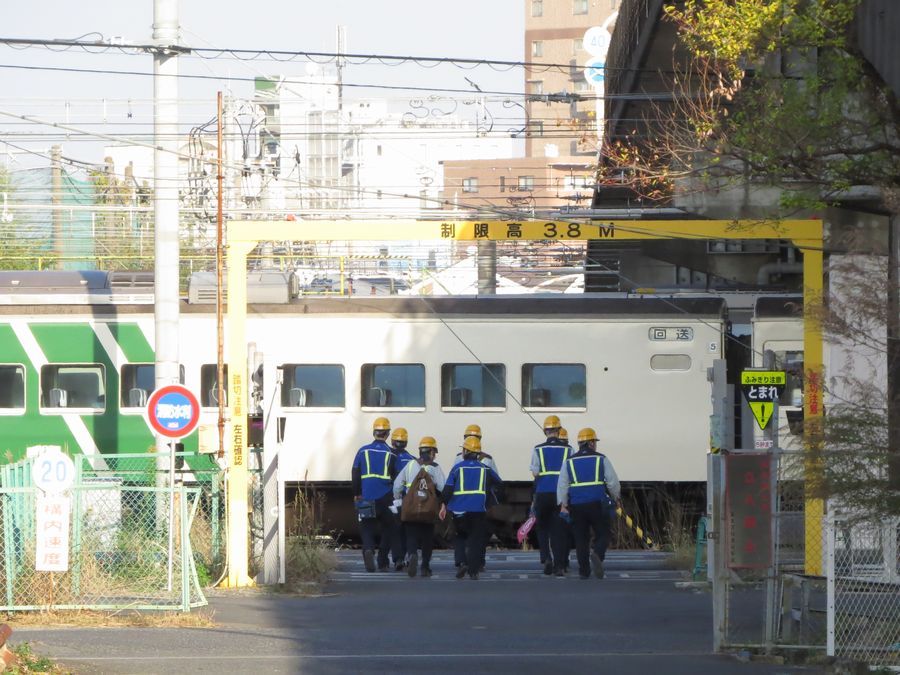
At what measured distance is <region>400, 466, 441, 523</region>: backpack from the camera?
1622 centimetres

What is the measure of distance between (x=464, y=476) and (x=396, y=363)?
14.6 ft

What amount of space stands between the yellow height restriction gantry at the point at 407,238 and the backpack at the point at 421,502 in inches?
78.9

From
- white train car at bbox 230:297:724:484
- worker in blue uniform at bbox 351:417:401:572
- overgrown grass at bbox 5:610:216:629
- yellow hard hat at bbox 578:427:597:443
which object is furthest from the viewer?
white train car at bbox 230:297:724:484

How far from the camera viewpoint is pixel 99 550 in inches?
518

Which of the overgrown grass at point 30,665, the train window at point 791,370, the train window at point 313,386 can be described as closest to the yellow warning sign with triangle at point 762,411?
the train window at point 791,370

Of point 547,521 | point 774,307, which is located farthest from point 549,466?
point 774,307

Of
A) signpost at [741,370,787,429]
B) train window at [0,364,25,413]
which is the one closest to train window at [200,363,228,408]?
train window at [0,364,25,413]

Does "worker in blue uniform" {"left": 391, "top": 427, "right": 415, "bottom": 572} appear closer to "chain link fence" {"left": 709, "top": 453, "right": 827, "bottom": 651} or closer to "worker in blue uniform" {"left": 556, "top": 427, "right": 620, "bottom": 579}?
"worker in blue uniform" {"left": 556, "top": 427, "right": 620, "bottom": 579}

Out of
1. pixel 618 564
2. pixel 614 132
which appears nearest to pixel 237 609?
pixel 618 564

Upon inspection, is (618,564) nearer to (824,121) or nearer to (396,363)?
(396,363)

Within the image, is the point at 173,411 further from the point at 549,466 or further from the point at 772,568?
the point at 772,568

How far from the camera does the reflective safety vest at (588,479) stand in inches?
634

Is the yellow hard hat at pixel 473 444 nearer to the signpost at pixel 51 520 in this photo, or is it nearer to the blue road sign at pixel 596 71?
the blue road sign at pixel 596 71

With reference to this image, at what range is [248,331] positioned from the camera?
20469mm
